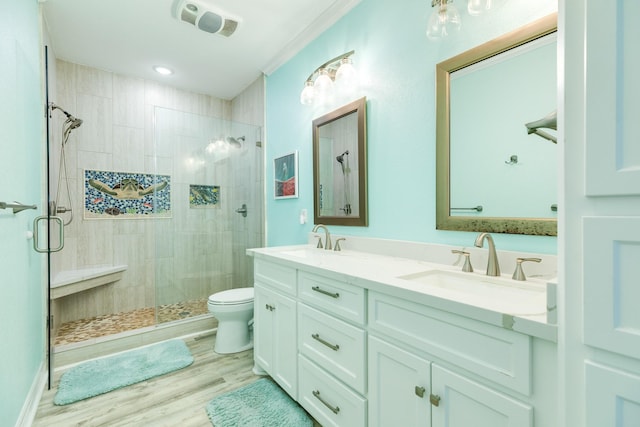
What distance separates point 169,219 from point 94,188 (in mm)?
995

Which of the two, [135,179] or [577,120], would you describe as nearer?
[577,120]

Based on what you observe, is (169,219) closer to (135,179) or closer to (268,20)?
(135,179)

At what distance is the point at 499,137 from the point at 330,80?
1221 millimetres

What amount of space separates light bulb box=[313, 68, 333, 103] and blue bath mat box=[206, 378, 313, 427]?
205cm

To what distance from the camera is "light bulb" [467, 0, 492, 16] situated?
1.22 meters

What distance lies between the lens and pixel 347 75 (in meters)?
1.91

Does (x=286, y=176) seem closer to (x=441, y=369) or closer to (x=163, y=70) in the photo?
(x=163, y=70)

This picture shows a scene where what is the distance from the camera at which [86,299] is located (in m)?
2.88

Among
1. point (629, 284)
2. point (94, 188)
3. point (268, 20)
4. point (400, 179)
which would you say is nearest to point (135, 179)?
point (94, 188)

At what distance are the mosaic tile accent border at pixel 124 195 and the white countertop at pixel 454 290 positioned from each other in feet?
5.42

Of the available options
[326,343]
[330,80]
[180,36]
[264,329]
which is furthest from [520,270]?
[180,36]

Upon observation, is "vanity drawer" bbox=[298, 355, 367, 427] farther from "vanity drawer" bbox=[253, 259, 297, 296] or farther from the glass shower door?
the glass shower door

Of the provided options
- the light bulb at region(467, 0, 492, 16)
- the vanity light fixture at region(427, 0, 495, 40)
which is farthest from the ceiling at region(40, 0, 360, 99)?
the light bulb at region(467, 0, 492, 16)

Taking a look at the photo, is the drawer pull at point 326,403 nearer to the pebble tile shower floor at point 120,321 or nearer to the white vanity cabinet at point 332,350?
the white vanity cabinet at point 332,350
